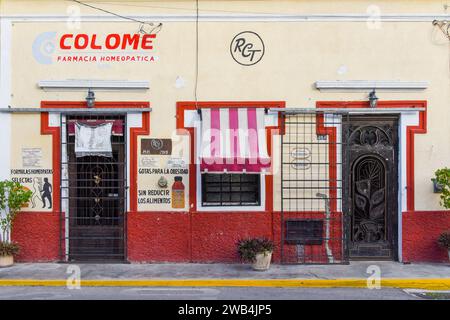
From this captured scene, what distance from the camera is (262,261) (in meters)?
11.0

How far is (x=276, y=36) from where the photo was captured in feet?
38.9

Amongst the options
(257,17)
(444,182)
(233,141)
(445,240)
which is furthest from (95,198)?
(445,240)

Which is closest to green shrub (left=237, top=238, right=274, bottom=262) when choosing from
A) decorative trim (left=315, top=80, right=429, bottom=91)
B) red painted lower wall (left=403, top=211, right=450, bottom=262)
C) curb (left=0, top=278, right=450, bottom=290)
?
curb (left=0, top=278, right=450, bottom=290)

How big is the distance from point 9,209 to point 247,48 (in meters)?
5.87

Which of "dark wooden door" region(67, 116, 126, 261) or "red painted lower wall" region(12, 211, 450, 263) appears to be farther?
"dark wooden door" region(67, 116, 126, 261)

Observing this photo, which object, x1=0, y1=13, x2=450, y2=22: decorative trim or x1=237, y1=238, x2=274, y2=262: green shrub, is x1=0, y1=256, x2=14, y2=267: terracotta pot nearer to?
x1=237, y1=238, x2=274, y2=262: green shrub

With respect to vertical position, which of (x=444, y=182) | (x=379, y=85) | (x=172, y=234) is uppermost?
(x=379, y=85)

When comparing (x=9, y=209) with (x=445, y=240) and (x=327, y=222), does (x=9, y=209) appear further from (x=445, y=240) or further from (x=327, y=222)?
(x=445, y=240)

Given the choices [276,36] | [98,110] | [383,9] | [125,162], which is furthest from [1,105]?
[383,9]

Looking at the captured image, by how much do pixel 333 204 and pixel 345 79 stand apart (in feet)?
8.55

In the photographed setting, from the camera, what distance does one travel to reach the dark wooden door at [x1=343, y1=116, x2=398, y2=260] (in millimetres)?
12008

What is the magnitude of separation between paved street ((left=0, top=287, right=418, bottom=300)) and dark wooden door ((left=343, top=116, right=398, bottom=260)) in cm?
221

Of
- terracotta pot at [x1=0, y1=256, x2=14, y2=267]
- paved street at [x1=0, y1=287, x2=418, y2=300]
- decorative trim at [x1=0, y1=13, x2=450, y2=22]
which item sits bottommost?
paved street at [x1=0, y1=287, x2=418, y2=300]

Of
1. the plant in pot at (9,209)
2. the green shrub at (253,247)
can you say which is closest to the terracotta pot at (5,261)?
the plant in pot at (9,209)
